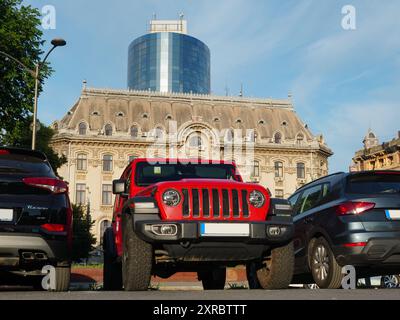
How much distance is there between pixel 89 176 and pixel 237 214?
5126cm

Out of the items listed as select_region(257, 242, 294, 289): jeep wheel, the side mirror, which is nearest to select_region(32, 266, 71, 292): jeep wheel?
the side mirror

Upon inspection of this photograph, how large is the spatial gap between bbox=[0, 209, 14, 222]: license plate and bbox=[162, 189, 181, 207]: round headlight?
68.7 inches

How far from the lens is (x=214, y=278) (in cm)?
1038

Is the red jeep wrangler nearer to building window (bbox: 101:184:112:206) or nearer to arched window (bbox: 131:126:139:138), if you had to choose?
building window (bbox: 101:184:112:206)

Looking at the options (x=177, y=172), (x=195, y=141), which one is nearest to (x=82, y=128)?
(x=195, y=141)

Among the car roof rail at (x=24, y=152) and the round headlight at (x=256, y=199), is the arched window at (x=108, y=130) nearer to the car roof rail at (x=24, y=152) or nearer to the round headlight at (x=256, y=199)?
the car roof rail at (x=24, y=152)

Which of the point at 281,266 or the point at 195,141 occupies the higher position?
the point at 195,141

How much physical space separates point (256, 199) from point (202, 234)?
0.90m

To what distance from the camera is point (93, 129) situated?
57781 millimetres

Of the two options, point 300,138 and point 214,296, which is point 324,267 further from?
point 300,138

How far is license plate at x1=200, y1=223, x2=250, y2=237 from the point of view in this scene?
641cm

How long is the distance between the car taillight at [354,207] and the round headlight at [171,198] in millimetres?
2479

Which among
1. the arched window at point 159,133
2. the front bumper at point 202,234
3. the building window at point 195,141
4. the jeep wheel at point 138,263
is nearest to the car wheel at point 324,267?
the front bumper at point 202,234
